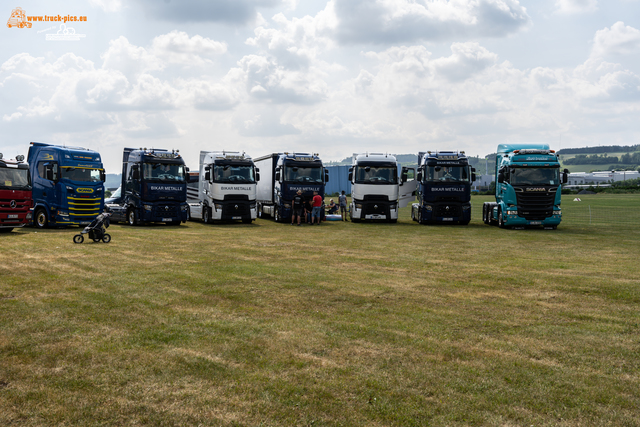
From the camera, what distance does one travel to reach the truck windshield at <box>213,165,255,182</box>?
25.2 m

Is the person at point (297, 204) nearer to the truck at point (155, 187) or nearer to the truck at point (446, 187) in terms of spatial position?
the truck at point (155, 187)

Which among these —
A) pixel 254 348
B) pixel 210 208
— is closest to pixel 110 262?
pixel 254 348

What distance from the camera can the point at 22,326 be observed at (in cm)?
659

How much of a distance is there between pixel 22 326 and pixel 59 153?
16.8m

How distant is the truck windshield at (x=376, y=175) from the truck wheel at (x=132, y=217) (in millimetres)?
10540

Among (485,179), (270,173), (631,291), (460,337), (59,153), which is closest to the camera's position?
(460,337)

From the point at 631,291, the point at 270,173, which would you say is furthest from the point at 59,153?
the point at 631,291

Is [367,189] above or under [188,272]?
above

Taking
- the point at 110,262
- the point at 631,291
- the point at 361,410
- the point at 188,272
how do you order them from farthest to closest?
1. the point at 110,262
2. the point at 188,272
3. the point at 631,291
4. the point at 361,410

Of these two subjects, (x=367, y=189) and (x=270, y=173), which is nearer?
(x=367, y=189)

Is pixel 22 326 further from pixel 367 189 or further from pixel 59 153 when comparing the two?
pixel 367 189

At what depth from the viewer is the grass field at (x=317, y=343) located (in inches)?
174

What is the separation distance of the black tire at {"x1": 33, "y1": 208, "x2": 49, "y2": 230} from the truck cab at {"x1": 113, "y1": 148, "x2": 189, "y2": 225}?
360 centimetres

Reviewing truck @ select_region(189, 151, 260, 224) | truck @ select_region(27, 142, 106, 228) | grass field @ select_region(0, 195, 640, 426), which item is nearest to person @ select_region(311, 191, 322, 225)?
truck @ select_region(189, 151, 260, 224)
